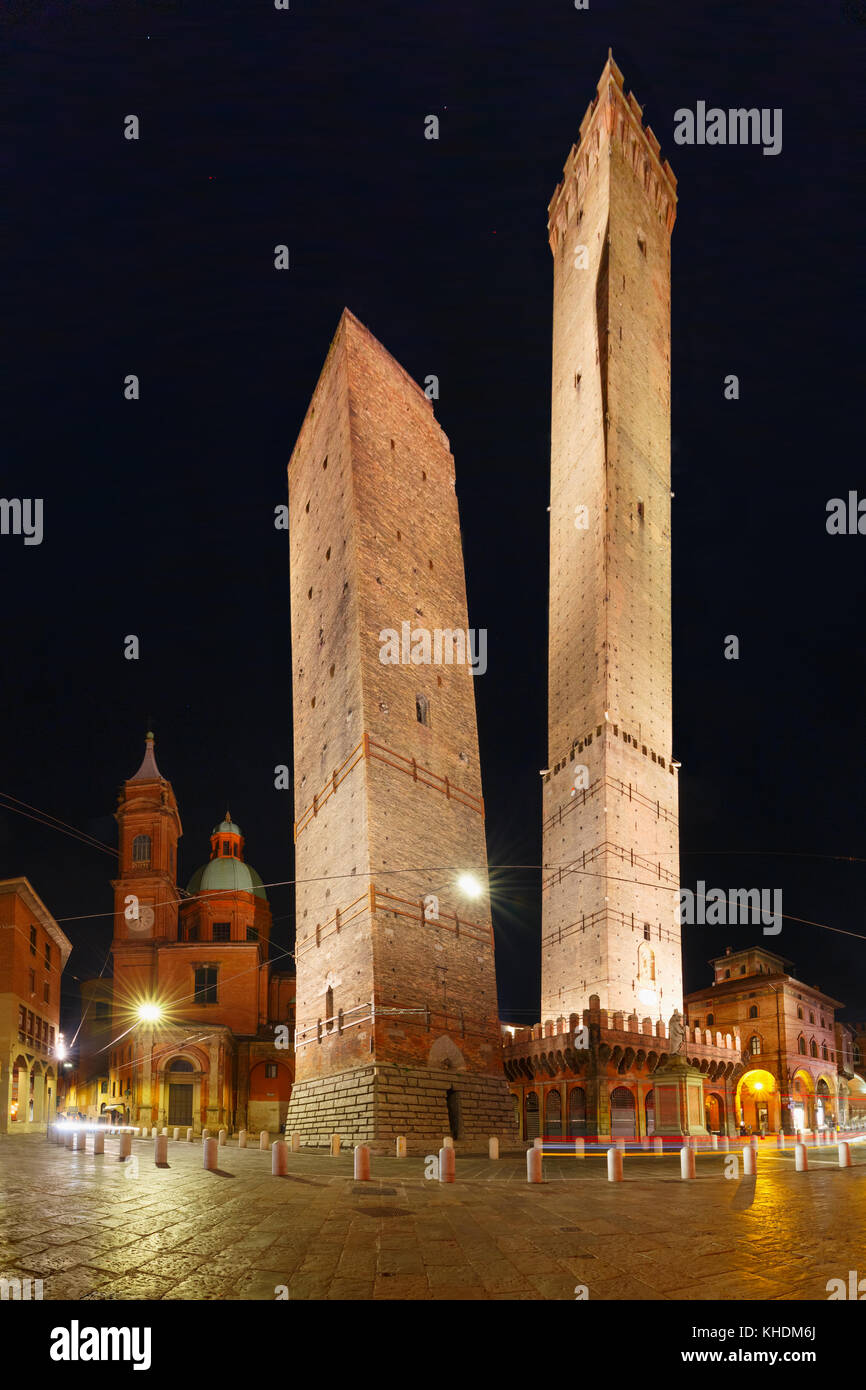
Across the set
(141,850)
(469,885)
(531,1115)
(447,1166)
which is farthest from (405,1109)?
(141,850)

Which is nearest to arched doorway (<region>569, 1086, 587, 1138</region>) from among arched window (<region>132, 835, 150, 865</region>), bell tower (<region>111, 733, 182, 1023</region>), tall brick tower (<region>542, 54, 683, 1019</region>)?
tall brick tower (<region>542, 54, 683, 1019</region>)

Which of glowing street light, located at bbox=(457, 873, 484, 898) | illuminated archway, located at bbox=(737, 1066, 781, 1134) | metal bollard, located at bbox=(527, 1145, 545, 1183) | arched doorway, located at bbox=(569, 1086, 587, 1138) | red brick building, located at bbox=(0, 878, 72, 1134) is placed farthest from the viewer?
illuminated archway, located at bbox=(737, 1066, 781, 1134)

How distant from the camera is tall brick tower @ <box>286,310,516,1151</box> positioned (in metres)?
25.1

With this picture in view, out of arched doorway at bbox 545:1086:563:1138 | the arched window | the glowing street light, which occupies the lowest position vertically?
arched doorway at bbox 545:1086:563:1138

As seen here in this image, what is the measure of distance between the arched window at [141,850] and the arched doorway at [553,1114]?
77.9ft

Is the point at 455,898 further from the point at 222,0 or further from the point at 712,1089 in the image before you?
the point at 222,0

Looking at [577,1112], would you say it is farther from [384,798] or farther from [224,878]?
[224,878]

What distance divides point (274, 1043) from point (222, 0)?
44248mm

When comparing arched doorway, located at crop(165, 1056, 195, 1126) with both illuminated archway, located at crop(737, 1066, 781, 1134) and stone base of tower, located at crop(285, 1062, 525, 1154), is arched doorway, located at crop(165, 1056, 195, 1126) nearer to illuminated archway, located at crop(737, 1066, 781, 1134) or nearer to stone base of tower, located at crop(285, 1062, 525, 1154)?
stone base of tower, located at crop(285, 1062, 525, 1154)

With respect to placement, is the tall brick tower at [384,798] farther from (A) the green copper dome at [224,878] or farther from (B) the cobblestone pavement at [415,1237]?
(A) the green copper dome at [224,878]

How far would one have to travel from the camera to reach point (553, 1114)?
1328 inches

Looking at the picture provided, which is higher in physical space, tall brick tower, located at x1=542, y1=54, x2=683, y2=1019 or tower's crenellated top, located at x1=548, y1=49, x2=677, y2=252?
tower's crenellated top, located at x1=548, y1=49, x2=677, y2=252

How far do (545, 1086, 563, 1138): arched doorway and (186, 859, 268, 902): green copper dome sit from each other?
2123cm

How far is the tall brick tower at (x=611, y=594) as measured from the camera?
37.2 m
